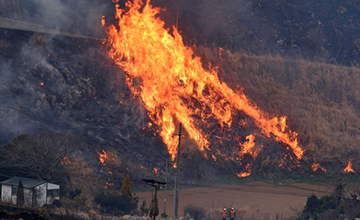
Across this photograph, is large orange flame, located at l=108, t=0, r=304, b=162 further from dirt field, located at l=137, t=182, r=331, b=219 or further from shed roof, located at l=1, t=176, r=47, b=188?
shed roof, located at l=1, t=176, r=47, b=188

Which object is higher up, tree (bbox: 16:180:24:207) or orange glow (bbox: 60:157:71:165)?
orange glow (bbox: 60:157:71:165)

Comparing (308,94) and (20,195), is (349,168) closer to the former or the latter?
(308,94)

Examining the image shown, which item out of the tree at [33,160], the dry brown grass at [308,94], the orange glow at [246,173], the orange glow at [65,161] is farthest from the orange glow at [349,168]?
the tree at [33,160]

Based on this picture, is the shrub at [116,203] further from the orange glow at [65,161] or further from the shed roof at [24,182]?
the shed roof at [24,182]

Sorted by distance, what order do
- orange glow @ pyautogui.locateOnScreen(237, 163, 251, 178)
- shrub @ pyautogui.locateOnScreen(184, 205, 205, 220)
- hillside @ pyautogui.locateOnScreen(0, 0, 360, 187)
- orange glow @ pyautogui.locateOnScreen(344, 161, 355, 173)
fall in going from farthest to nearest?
orange glow @ pyautogui.locateOnScreen(344, 161, 355, 173) → orange glow @ pyautogui.locateOnScreen(237, 163, 251, 178) → hillside @ pyautogui.locateOnScreen(0, 0, 360, 187) → shrub @ pyautogui.locateOnScreen(184, 205, 205, 220)

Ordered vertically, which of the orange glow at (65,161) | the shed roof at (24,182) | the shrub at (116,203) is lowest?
the shrub at (116,203)

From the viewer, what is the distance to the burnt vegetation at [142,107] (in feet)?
150

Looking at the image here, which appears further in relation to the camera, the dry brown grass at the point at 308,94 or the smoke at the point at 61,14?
the smoke at the point at 61,14

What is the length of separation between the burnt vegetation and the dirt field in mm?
2611

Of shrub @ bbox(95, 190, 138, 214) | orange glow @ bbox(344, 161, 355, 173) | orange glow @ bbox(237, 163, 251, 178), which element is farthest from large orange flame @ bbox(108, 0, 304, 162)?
shrub @ bbox(95, 190, 138, 214)

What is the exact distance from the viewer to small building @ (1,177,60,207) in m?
37.7

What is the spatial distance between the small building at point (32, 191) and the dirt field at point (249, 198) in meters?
8.61

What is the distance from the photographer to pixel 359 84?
246 feet

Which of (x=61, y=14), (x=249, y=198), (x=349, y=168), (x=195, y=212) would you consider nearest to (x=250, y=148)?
(x=249, y=198)
